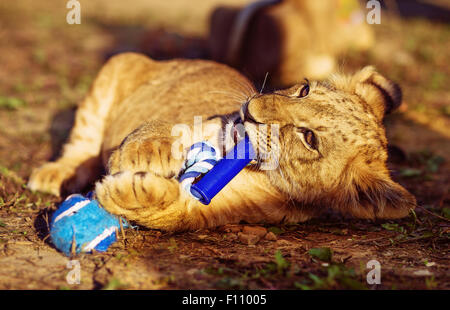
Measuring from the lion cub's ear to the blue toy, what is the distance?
0.98 metres

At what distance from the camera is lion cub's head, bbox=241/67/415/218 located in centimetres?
284

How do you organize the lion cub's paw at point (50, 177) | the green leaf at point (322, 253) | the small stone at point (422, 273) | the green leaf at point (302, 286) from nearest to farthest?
the green leaf at point (302, 286)
the small stone at point (422, 273)
the green leaf at point (322, 253)
the lion cub's paw at point (50, 177)

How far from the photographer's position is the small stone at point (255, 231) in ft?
9.60

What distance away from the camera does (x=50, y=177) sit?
3.81 metres

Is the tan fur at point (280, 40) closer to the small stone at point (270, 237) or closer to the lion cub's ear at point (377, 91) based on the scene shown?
the lion cub's ear at point (377, 91)

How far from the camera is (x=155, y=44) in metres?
7.26

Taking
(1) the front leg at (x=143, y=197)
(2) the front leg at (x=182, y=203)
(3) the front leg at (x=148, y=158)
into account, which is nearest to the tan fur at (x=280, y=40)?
(2) the front leg at (x=182, y=203)

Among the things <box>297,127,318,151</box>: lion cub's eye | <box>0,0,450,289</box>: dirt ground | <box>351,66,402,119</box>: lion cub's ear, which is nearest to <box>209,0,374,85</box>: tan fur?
<box>0,0,450,289</box>: dirt ground

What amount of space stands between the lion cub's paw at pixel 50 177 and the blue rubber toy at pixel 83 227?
3.80 ft

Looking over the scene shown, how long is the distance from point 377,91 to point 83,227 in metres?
2.09

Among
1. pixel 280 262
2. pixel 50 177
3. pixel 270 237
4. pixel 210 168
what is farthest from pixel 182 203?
pixel 50 177

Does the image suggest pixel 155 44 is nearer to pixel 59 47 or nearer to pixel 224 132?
pixel 59 47

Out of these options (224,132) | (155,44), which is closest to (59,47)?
(155,44)
